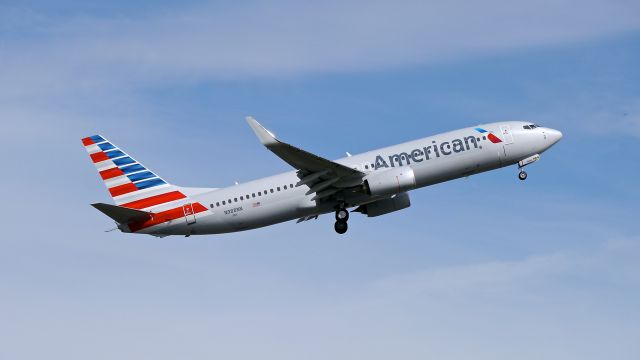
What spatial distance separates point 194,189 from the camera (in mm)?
57469

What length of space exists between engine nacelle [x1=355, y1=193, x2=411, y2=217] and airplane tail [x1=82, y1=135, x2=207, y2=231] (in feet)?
35.1

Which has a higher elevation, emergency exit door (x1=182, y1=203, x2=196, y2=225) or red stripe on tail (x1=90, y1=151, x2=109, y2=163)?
red stripe on tail (x1=90, y1=151, x2=109, y2=163)

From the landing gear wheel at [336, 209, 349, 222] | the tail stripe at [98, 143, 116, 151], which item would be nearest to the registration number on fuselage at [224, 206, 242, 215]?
the landing gear wheel at [336, 209, 349, 222]

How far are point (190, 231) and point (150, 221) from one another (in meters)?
2.45

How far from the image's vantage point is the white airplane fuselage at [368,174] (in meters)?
54.2

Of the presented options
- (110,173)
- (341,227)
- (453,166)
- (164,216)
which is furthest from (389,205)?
(110,173)

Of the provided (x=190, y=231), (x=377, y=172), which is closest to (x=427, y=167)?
(x=377, y=172)

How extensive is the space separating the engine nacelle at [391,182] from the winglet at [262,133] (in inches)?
265

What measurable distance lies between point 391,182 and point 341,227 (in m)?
5.41

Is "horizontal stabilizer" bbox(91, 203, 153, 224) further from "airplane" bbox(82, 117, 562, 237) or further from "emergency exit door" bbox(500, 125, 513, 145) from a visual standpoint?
"emergency exit door" bbox(500, 125, 513, 145)

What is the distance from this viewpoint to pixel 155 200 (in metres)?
57.2

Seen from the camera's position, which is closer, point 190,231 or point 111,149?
point 190,231

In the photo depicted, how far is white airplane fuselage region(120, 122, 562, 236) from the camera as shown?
54.2 metres

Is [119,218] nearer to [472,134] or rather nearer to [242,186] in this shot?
[242,186]
